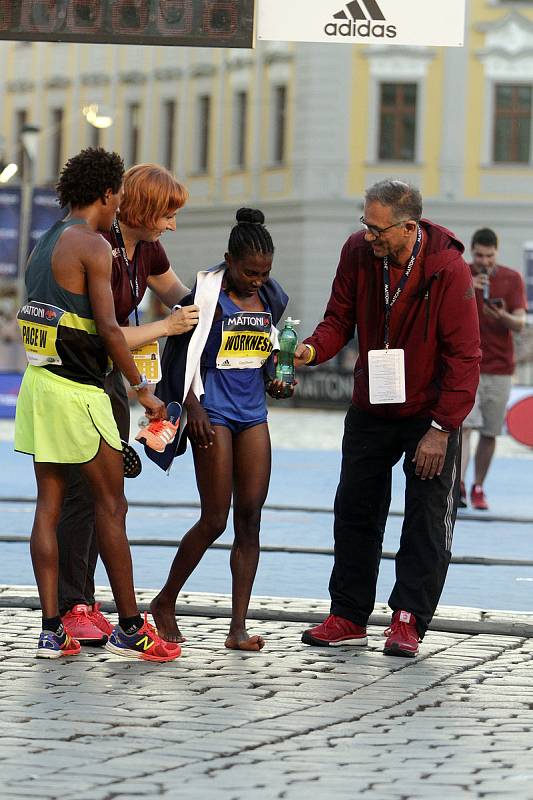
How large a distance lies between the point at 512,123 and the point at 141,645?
130 ft

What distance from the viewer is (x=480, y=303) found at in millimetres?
14578

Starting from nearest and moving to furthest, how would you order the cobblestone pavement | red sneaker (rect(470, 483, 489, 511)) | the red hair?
the cobblestone pavement < the red hair < red sneaker (rect(470, 483, 489, 511))

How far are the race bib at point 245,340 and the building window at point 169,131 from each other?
45.2 m

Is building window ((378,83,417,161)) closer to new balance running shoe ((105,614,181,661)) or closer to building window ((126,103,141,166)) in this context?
building window ((126,103,141,166))

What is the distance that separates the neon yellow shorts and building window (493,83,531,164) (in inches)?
1541

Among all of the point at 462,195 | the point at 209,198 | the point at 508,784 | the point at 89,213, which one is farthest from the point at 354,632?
the point at 209,198

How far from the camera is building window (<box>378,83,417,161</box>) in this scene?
4612 centimetres

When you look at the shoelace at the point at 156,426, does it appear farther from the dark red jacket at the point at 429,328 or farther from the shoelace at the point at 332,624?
the shoelace at the point at 332,624

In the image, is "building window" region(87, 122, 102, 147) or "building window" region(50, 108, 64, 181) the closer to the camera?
"building window" region(87, 122, 102, 147)

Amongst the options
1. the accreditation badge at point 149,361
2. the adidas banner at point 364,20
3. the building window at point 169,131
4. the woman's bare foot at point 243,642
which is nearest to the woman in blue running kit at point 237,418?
the woman's bare foot at point 243,642

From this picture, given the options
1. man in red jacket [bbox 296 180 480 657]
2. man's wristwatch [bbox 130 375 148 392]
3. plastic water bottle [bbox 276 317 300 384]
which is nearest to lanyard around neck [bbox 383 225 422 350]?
man in red jacket [bbox 296 180 480 657]

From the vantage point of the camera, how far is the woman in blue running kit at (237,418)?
25.7 ft

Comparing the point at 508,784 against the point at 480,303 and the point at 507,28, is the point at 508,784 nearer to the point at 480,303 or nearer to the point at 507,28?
the point at 480,303

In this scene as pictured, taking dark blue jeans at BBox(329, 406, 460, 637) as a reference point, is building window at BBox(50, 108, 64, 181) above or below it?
above
